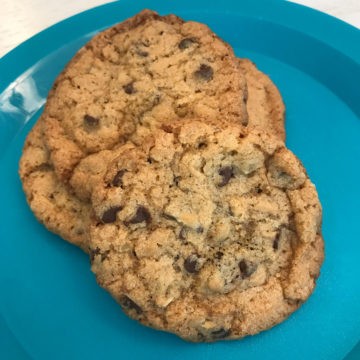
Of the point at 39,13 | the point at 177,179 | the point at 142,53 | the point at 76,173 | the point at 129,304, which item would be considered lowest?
the point at 129,304

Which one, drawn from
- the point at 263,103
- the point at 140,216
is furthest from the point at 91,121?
the point at 263,103

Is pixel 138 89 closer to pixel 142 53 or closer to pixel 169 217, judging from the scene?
pixel 142 53

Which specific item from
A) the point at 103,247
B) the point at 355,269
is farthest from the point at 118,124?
the point at 355,269

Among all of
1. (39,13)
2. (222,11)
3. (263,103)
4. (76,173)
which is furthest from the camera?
(39,13)

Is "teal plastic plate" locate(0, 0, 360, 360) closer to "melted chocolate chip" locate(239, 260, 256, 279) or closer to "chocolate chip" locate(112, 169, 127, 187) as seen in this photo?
"melted chocolate chip" locate(239, 260, 256, 279)

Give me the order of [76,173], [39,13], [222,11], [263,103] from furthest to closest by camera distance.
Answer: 1. [39,13]
2. [222,11]
3. [263,103]
4. [76,173]

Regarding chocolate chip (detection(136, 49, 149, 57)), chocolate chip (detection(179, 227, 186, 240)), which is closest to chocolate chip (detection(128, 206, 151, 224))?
chocolate chip (detection(179, 227, 186, 240))

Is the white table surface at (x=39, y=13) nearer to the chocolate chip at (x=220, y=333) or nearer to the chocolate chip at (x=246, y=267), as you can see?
the chocolate chip at (x=246, y=267)
